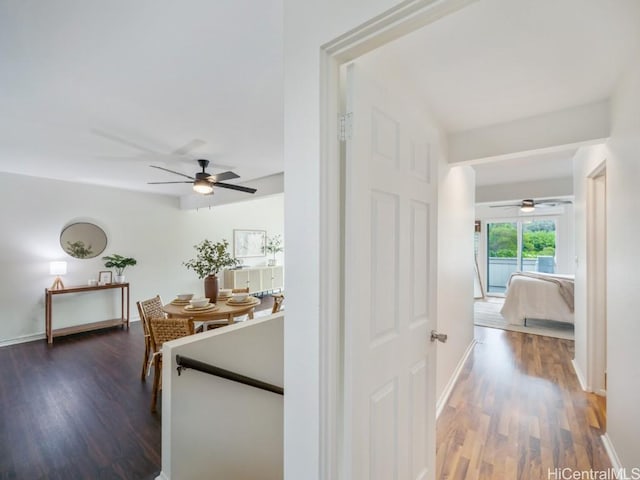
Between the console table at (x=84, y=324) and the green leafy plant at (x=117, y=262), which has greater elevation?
the green leafy plant at (x=117, y=262)

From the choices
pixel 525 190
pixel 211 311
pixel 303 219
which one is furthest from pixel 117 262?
pixel 525 190

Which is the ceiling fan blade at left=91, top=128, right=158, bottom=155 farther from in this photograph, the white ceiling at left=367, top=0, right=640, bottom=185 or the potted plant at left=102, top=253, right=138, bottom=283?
the potted plant at left=102, top=253, right=138, bottom=283

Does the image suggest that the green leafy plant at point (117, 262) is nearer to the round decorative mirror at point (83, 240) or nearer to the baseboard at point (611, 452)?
the round decorative mirror at point (83, 240)

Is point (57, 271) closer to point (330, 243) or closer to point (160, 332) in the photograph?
point (160, 332)

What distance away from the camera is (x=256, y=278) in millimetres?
7199

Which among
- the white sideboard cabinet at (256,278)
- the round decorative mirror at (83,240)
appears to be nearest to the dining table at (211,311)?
the round decorative mirror at (83,240)

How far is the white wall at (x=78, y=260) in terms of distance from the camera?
4.23m

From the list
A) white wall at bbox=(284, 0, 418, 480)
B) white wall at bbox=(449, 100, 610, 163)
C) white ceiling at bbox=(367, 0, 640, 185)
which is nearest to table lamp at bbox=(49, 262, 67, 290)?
white wall at bbox=(284, 0, 418, 480)

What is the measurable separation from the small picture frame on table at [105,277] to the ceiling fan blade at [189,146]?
10.2ft

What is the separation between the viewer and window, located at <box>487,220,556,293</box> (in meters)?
7.18

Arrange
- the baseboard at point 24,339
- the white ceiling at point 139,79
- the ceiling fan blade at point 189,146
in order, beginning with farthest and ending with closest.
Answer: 1. the baseboard at point 24,339
2. the ceiling fan blade at point 189,146
3. the white ceiling at point 139,79

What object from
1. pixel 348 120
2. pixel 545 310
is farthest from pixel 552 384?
pixel 348 120

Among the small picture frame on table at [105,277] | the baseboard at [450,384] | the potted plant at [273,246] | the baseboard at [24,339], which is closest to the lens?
the baseboard at [450,384]

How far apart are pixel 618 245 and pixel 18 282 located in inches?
269
